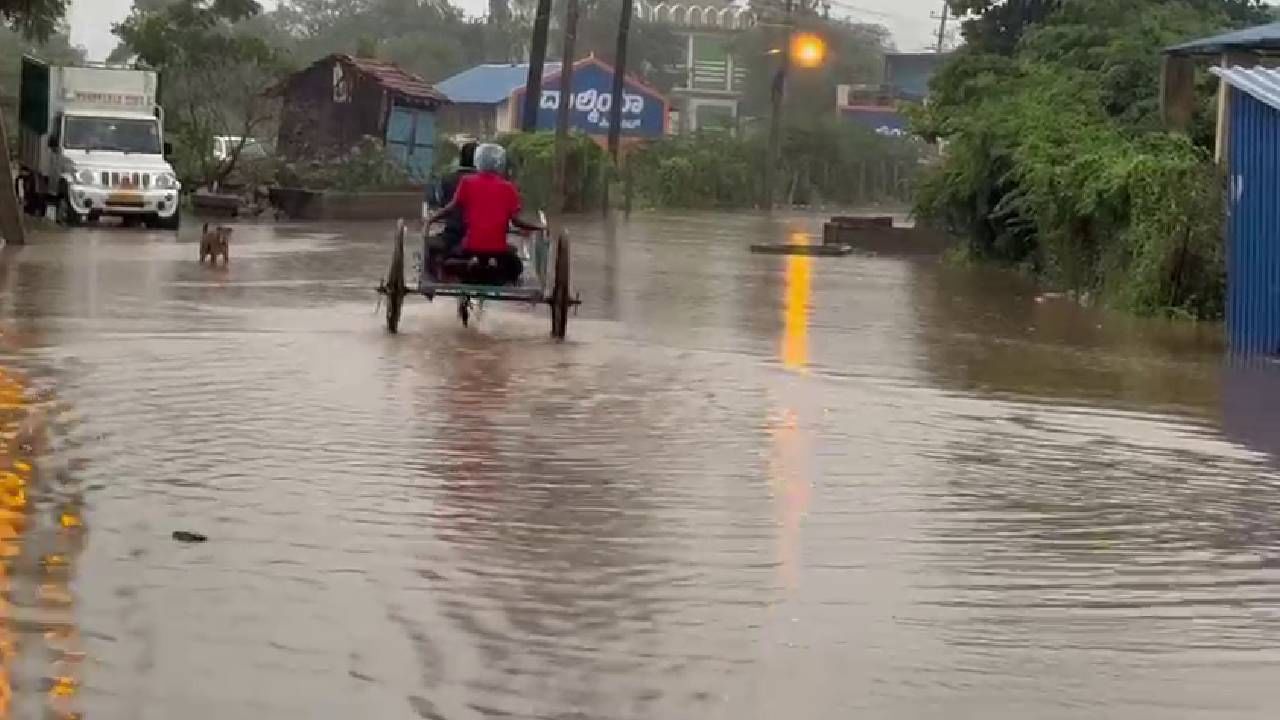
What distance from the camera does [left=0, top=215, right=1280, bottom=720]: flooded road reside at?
21.4 feet

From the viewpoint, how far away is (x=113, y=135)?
39.4 metres

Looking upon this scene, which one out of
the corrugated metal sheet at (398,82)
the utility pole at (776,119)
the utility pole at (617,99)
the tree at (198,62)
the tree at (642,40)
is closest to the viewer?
the tree at (198,62)

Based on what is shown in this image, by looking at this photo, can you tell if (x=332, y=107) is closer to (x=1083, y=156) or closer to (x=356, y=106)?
(x=356, y=106)

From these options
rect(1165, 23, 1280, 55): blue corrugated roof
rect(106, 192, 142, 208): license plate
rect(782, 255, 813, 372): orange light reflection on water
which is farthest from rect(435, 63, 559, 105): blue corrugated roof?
rect(1165, 23, 1280, 55): blue corrugated roof

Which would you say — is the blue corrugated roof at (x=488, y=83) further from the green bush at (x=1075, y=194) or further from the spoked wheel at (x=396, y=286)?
the spoked wheel at (x=396, y=286)

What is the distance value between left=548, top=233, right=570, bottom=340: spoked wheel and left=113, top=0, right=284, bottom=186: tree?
107ft

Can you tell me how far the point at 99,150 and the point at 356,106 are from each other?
18.2 meters

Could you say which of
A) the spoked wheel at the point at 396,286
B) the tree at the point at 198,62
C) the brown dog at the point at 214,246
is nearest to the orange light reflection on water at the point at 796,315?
the spoked wheel at the point at 396,286

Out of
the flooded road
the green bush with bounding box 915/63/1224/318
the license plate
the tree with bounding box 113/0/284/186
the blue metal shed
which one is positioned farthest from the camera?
the tree with bounding box 113/0/284/186

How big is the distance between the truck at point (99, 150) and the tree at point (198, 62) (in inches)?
295

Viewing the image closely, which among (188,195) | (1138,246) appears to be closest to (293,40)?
(188,195)

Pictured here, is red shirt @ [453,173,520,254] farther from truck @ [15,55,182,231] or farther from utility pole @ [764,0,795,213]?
utility pole @ [764,0,795,213]

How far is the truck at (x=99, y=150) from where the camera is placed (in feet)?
123

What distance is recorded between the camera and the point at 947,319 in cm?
2269
